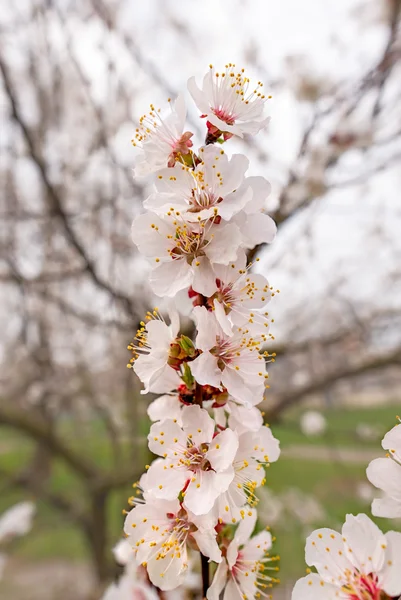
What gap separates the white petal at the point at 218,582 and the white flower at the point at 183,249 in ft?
0.79

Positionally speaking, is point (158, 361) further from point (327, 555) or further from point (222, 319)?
point (327, 555)

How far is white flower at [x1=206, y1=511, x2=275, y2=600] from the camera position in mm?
417

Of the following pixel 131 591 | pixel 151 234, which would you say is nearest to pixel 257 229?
pixel 151 234

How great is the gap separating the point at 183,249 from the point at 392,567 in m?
0.31

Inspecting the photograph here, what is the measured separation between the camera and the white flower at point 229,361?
1.35 feet

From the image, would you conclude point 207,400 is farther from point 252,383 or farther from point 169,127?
point 169,127

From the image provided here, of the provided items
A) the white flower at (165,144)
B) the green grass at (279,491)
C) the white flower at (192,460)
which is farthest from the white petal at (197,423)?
the green grass at (279,491)

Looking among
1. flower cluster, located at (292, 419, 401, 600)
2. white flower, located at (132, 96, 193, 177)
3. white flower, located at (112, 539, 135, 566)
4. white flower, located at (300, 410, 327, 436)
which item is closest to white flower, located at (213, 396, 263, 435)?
flower cluster, located at (292, 419, 401, 600)

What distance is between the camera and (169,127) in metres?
0.48

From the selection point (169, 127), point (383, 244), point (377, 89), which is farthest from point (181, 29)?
point (169, 127)

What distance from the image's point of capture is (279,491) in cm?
468

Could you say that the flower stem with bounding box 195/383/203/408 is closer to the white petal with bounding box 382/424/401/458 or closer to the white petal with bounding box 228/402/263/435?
the white petal with bounding box 228/402/263/435

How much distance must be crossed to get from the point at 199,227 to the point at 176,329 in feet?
0.35

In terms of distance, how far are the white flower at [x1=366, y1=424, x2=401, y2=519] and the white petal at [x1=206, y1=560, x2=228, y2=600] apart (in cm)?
14
